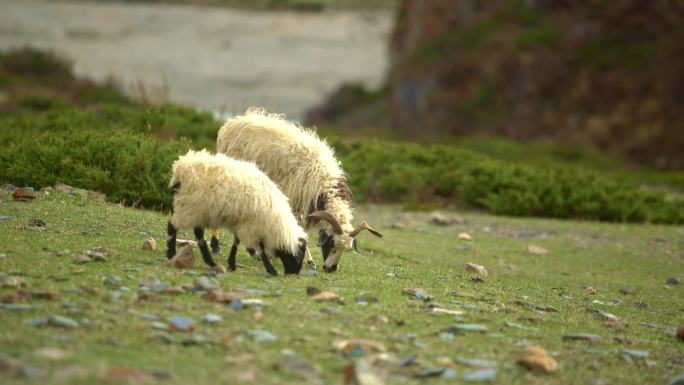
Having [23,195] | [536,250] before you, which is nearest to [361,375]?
[23,195]

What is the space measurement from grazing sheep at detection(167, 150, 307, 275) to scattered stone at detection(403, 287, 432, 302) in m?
1.29

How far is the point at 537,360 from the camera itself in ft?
24.5

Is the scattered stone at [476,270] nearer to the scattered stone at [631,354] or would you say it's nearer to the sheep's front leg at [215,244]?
the sheep's front leg at [215,244]

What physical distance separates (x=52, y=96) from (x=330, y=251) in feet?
68.8

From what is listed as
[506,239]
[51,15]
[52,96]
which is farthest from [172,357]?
[51,15]

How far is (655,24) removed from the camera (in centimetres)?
4069

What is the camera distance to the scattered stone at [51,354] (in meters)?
6.26

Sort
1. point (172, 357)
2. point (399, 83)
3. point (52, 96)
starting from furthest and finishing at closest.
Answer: point (399, 83) → point (52, 96) → point (172, 357)

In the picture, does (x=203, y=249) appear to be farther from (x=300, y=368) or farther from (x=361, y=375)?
(x=361, y=375)

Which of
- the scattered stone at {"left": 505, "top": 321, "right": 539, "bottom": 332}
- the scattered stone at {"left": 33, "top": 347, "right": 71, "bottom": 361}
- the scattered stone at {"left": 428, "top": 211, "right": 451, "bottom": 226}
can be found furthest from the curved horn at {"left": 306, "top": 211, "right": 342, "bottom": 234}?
the scattered stone at {"left": 428, "top": 211, "right": 451, "bottom": 226}

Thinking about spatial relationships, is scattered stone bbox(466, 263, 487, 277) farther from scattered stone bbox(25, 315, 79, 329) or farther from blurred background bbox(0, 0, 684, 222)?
scattered stone bbox(25, 315, 79, 329)

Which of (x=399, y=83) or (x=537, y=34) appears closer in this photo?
(x=537, y=34)

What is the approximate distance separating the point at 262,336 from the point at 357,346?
2.42 ft

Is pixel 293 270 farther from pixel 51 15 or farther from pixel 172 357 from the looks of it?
pixel 51 15
